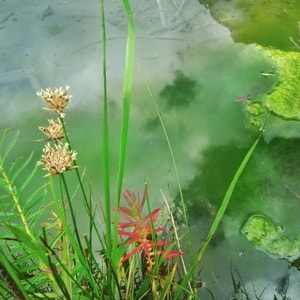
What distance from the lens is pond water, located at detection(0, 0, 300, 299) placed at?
56.0 inches

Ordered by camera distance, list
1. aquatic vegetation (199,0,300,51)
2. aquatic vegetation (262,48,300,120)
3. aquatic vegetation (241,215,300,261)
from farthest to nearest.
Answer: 1. aquatic vegetation (199,0,300,51)
2. aquatic vegetation (262,48,300,120)
3. aquatic vegetation (241,215,300,261)

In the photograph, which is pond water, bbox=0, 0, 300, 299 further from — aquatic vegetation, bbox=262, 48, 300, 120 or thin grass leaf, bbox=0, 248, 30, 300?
thin grass leaf, bbox=0, 248, 30, 300

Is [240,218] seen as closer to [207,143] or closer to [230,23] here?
[207,143]

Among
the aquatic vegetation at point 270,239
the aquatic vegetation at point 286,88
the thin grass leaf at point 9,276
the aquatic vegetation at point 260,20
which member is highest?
the thin grass leaf at point 9,276

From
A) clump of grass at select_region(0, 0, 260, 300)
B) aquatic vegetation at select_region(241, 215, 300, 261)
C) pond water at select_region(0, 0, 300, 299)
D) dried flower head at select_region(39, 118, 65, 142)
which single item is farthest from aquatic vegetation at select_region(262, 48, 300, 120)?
dried flower head at select_region(39, 118, 65, 142)

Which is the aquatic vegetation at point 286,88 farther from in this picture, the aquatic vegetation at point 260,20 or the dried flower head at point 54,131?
the dried flower head at point 54,131

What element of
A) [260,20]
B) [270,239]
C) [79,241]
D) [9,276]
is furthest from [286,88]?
[9,276]

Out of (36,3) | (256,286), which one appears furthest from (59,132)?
(36,3)

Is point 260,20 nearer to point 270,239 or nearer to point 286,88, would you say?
point 286,88

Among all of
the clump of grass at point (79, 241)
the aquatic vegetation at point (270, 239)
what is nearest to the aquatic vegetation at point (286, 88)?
the aquatic vegetation at point (270, 239)

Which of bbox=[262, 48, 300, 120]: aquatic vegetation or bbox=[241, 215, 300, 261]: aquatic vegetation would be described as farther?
bbox=[262, 48, 300, 120]: aquatic vegetation

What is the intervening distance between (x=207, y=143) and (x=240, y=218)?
0.28 m

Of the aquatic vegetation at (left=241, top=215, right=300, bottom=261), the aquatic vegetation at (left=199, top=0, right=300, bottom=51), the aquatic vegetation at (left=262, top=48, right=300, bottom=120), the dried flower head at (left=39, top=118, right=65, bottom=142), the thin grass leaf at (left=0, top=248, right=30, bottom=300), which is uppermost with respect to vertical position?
the dried flower head at (left=39, top=118, right=65, bottom=142)

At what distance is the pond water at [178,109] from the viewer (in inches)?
56.0
